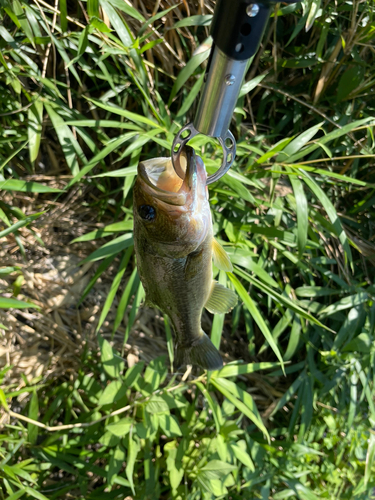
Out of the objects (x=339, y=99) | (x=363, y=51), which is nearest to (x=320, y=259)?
(x=339, y=99)

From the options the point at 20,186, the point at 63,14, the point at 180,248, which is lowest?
the point at 20,186

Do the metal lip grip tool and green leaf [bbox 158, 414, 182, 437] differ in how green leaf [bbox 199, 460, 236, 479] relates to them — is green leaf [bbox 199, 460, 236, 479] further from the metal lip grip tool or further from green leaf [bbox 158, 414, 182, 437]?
the metal lip grip tool

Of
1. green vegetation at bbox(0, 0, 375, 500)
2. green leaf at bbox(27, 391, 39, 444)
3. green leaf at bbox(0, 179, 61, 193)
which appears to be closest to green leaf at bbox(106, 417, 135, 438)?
green vegetation at bbox(0, 0, 375, 500)

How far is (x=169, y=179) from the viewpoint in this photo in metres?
0.78

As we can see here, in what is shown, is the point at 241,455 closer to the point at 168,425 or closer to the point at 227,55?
the point at 168,425

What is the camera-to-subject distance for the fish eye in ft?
2.55

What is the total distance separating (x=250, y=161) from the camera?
63.3 inches

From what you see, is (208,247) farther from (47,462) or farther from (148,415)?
(47,462)

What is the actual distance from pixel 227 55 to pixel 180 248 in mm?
440

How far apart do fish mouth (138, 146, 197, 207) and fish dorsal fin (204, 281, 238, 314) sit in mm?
374

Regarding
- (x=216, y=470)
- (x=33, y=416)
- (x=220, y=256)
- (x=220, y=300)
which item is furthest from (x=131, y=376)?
(x=220, y=256)

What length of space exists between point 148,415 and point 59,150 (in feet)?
4.68

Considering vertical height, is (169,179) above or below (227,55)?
below

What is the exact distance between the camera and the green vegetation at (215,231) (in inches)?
61.7
